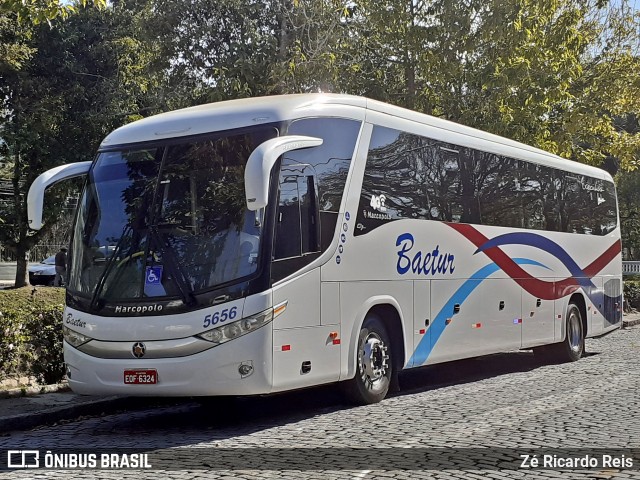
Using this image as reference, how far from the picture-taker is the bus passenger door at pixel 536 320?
15234 millimetres

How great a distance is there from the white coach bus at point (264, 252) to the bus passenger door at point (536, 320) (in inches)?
91.2

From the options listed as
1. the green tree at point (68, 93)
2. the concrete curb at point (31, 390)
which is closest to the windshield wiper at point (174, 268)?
the concrete curb at point (31, 390)

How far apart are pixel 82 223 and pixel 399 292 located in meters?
3.98

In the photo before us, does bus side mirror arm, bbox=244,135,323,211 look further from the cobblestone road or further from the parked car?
the parked car

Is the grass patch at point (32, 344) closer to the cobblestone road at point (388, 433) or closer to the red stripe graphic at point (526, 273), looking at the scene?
the cobblestone road at point (388, 433)

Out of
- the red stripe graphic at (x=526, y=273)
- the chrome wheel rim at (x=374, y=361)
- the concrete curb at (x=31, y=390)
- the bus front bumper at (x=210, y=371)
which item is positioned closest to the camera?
the bus front bumper at (x=210, y=371)

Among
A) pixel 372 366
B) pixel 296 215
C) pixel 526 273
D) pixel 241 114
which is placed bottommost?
pixel 372 366

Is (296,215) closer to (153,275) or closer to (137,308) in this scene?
(153,275)

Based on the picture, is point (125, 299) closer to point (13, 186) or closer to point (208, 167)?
point (208, 167)

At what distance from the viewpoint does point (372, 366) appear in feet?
36.2

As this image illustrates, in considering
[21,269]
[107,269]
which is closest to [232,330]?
[107,269]

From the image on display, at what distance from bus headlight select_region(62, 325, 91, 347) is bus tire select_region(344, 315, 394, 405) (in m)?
3.02

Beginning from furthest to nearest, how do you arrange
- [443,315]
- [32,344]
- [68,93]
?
Answer: [68,93]
[443,315]
[32,344]

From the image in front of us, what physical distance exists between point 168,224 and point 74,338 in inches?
63.2
